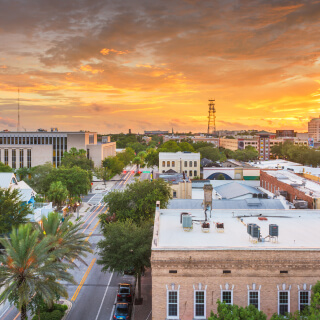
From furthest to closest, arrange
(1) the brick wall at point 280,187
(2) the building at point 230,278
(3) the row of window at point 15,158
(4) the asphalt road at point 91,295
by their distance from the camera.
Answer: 1. (3) the row of window at point 15,158
2. (1) the brick wall at point 280,187
3. (4) the asphalt road at point 91,295
4. (2) the building at point 230,278

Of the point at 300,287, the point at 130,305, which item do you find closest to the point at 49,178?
the point at 130,305

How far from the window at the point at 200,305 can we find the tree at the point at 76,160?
6803cm

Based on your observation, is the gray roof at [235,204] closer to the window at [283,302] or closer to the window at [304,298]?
the window at [283,302]

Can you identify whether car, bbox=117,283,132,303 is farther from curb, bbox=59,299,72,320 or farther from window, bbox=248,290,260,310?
window, bbox=248,290,260,310

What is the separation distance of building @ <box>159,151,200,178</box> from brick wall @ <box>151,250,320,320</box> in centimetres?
6752

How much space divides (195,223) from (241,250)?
24.1 ft

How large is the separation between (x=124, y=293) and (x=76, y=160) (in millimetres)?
65214

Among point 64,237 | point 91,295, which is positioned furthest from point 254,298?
point 91,295

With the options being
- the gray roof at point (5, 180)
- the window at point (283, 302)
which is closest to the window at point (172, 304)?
the window at point (283, 302)

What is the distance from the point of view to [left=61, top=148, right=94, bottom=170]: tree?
296ft

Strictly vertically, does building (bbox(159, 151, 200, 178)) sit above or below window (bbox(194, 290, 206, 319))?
above

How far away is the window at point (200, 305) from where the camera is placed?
21172 mm

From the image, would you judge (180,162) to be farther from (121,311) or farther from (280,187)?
(121,311)

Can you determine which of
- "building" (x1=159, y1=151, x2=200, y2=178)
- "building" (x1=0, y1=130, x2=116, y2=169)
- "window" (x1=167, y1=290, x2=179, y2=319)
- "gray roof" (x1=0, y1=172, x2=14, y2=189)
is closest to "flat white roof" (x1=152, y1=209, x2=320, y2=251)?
"window" (x1=167, y1=290, x2=179, y2=319)
